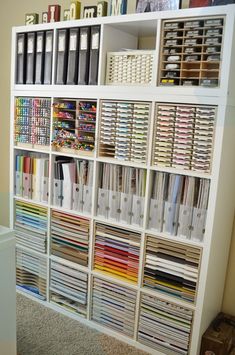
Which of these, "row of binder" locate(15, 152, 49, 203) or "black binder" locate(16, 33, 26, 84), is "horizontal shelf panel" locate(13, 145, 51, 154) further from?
"black binder" locate(16, 33, 26, 84)

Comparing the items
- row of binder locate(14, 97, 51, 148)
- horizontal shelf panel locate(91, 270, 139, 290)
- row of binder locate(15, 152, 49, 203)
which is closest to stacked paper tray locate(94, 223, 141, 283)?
horizontal shelf panel locate(91, 270, 139, 290)

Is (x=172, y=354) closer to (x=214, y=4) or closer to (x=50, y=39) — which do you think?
(x=214, y=4)

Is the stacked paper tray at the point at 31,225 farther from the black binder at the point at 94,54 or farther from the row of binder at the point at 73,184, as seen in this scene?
the black binder at the point at 94,54

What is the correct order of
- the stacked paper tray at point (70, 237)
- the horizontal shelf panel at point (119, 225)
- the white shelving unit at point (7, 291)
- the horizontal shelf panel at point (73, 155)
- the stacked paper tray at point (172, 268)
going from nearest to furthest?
the white shelving unit at point (7, 291), the stacked paper tray at point (172, 268), the horizontal shelf panel at point (119, 225), the horizontal shelf panel at point (73, 155), the stacked paper tray at point (70, 237)

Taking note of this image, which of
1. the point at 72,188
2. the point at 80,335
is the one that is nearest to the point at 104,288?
the point at 80,335

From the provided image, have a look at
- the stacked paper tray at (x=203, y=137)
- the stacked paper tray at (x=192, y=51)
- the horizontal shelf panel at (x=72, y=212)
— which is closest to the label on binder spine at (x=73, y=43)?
the stacked paper tray at (x=192, y=51)

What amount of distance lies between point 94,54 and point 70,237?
1.11 metres

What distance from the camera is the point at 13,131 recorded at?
2426 mm

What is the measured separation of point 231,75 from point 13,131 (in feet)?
4.90

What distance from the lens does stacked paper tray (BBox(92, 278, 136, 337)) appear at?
204 cm

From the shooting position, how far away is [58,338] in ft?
6.75

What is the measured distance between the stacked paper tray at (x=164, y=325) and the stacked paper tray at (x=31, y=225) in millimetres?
815

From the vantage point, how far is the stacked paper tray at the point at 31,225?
2.36 m

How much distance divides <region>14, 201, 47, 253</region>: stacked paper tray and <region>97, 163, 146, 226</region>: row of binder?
49cm
